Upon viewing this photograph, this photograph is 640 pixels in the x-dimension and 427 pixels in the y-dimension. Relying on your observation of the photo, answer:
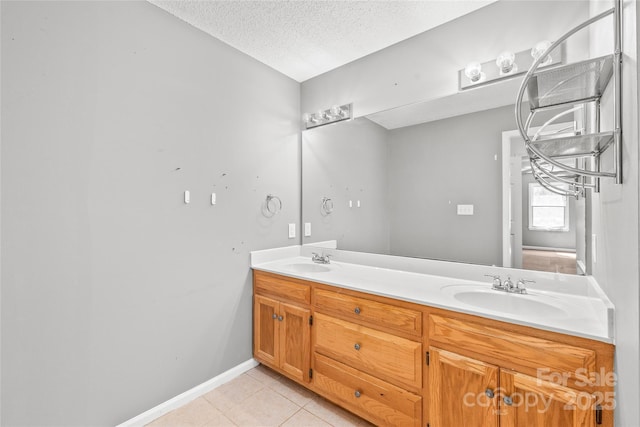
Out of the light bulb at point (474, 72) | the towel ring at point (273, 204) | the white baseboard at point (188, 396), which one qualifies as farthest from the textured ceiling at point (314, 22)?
the white baseboard at point (188, 396)

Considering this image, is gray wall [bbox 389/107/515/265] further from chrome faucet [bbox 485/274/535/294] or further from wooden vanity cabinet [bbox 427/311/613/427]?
wooden vanity cabinet [bbox 427/311/613/427]

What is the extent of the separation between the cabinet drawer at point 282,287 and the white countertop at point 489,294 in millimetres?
55

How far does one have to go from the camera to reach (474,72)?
5.65 ft

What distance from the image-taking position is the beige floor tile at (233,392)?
1.89 m

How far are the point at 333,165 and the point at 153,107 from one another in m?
1.42

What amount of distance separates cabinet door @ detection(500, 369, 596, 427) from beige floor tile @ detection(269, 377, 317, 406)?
120 cm

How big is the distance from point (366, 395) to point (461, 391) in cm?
55

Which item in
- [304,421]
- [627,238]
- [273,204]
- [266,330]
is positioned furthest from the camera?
[273,204]

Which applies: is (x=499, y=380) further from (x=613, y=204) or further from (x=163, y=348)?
(x=163, y=348)

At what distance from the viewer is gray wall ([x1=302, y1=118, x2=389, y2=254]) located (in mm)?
2215

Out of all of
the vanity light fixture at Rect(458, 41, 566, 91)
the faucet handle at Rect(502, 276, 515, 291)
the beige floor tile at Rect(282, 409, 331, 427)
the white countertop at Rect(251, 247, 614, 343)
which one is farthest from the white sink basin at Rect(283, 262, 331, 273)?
the vanity light fixture at Rect(458, 41, 566, 91)

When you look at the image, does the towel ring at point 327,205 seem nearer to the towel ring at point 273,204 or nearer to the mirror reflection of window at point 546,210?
the towel ring at point 273,204

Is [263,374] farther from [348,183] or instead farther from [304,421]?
[348,183]

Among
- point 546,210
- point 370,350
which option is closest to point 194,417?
point 370,350
